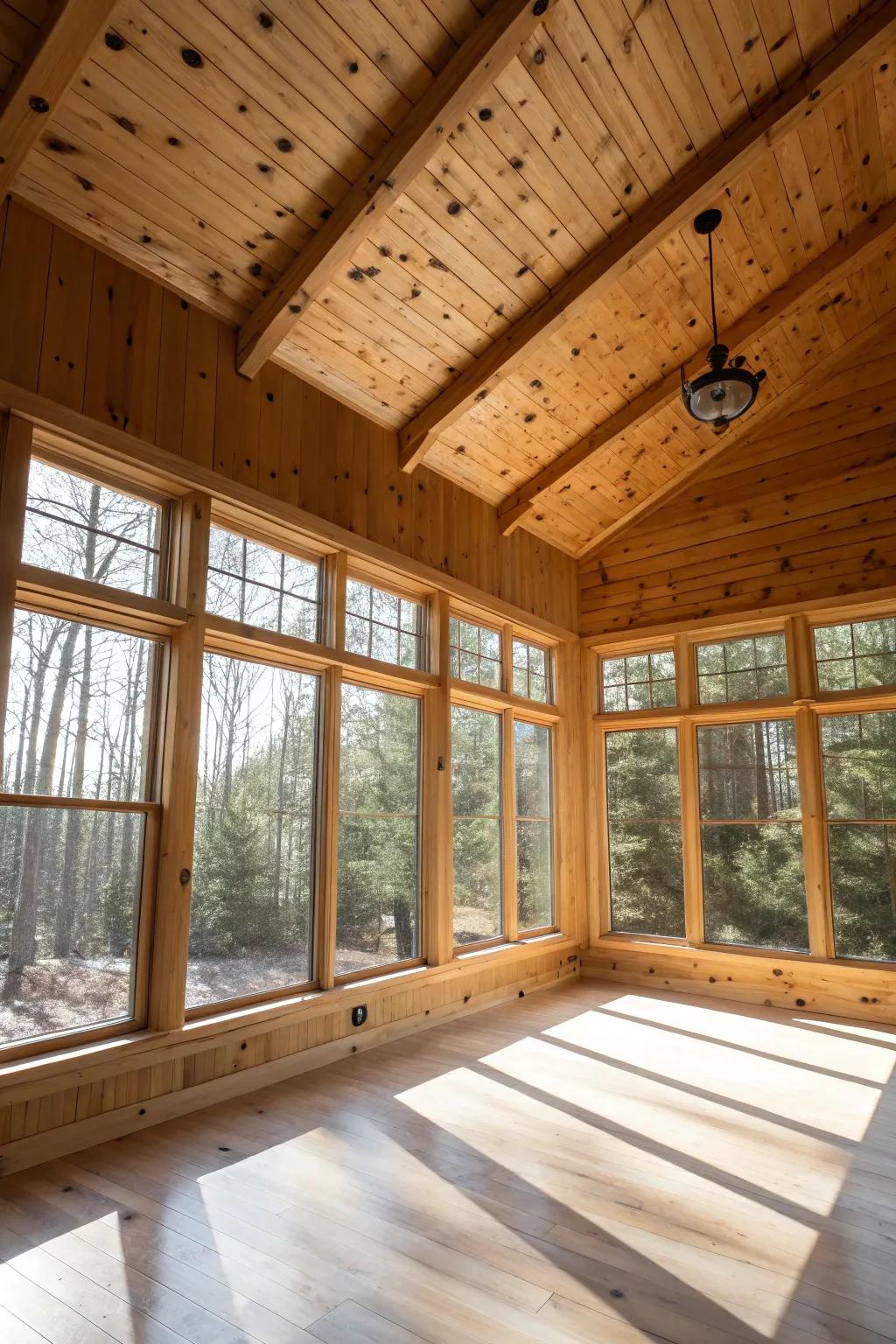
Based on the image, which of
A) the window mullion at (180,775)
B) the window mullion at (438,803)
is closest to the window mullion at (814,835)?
the window mullion at (438,803)

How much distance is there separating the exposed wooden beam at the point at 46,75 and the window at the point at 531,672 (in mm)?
4264

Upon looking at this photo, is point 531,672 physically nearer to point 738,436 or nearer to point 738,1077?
point 738,436

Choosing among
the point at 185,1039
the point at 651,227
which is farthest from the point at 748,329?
the point at 185,1039

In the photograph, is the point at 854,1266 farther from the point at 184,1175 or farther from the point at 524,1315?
the point at 184,1175

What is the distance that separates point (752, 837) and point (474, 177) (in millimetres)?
4549

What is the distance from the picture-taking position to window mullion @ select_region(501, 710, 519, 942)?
18.7 feet

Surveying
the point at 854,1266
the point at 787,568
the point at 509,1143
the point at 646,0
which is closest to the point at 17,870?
the point at 509,1143

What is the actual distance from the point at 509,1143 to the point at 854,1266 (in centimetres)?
128

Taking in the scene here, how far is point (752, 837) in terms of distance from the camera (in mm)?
5777

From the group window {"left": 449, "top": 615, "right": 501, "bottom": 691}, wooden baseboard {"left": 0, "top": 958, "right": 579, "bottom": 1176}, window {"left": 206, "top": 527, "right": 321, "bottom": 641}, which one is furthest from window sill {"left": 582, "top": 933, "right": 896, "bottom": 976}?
window {"left": 206, "top": 527, "right": 321, "bottom": 641}

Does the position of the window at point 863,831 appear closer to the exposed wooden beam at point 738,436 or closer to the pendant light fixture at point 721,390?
the exposed wooden beam at point 738,436

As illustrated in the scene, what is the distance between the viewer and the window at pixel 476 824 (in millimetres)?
5324

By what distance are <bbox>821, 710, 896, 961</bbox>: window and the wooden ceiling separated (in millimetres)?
2665

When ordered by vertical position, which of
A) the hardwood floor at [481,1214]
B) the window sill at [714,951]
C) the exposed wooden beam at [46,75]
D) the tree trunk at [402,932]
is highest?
the exposed wooden beam at [46,75]
